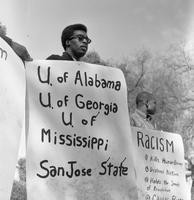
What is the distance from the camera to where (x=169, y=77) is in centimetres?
2456

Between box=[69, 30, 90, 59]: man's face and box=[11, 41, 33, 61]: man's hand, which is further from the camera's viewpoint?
box=[69, 30, 90, 59]: man's face

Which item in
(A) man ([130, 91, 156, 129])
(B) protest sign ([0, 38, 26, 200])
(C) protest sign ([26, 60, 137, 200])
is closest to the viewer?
(B) protest sign ([0, 38, 26, 200])

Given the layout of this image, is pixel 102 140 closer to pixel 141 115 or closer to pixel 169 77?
pixel 141 115

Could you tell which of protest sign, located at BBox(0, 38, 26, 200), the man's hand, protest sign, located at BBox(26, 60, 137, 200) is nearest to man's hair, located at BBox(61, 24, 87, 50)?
protest sign, located at BBox(26, 60, 137, 200)

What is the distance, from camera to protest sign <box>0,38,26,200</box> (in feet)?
6.40

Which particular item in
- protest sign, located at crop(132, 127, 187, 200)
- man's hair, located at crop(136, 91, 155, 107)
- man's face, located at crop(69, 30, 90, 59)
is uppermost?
man's hair, located at crop(136, 91, 155, 107)

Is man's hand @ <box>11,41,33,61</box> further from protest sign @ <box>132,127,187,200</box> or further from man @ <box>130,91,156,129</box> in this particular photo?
man @ <box>130,91,156,129</box>

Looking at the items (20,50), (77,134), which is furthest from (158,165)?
(20,50)

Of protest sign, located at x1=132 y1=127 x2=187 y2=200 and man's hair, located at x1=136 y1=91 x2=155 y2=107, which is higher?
man's hair, located at x1=136 y1=91 x2=155 y2=107

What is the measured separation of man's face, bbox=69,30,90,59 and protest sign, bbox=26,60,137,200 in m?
0.37

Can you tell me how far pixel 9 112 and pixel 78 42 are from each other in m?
1.06

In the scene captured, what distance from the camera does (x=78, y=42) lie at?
118 inches

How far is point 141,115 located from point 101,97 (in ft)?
4.29

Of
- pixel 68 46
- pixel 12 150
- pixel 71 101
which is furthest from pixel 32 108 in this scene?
pixel 68 46
